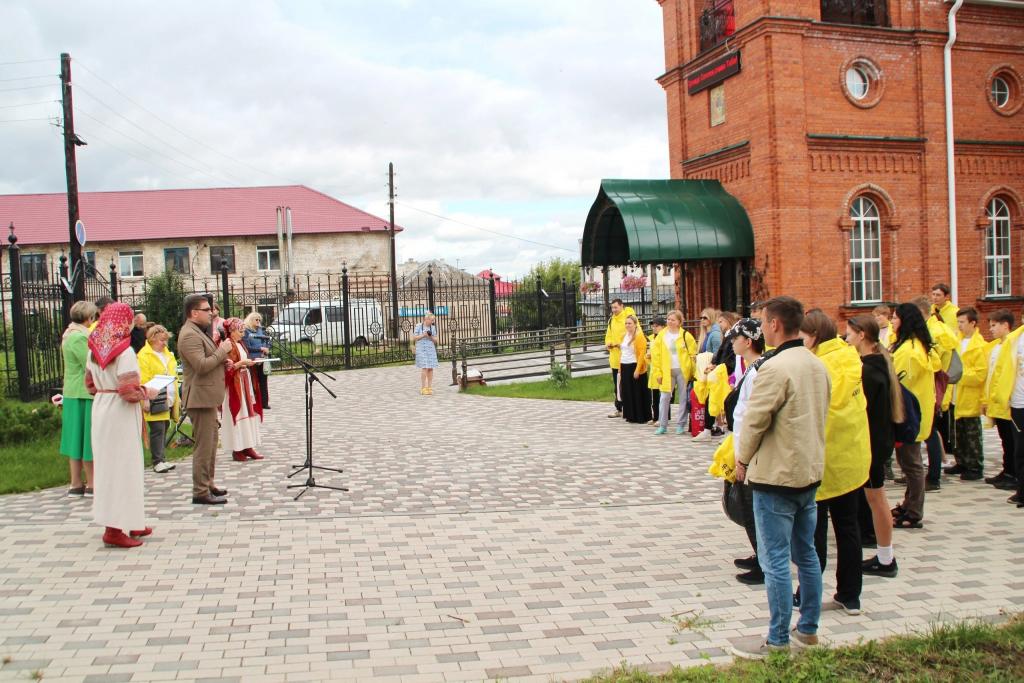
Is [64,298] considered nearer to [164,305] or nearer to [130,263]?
[164,305]

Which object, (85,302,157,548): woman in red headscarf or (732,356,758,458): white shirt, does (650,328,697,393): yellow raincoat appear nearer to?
(732,356,758,458): white shirt

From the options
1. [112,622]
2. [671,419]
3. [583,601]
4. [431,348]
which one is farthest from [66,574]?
A: [431,348]

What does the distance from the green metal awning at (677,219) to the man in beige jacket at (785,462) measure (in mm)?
13864

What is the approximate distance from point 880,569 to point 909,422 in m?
1.33

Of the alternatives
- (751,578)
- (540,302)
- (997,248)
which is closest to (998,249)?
(997,248)

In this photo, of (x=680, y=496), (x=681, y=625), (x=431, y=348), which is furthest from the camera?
(x=431, y=348)

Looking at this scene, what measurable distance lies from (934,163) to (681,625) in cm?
1815

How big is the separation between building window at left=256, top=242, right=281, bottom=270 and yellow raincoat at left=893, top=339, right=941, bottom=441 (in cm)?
4066

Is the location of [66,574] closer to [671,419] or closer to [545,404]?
[671,419]

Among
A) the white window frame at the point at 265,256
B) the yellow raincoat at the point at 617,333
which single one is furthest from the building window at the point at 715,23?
the white window frame at the point at 265,256

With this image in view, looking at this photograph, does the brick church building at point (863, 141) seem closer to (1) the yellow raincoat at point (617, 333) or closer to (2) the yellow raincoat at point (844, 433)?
(1) the yellow raincoat at point (617, 333)

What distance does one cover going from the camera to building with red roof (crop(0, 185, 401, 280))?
44.5 meters

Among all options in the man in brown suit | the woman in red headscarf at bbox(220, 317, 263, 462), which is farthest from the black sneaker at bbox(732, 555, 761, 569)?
the woman in red headscarf at bbox(220, 317, 263, 462)

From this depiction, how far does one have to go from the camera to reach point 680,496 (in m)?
8.64
